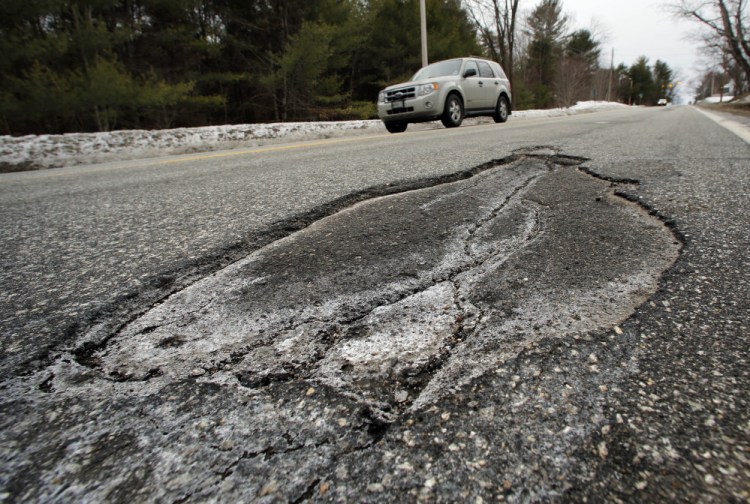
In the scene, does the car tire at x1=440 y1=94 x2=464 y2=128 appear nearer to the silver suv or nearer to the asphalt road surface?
the silver suv

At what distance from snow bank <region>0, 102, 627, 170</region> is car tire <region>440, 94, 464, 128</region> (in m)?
2.91

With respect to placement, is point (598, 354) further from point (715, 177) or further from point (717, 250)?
point (715, 177)

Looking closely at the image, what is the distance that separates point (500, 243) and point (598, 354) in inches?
32.8

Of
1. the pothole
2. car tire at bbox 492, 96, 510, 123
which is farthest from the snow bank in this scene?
the pothole

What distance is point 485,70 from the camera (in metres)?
10.9

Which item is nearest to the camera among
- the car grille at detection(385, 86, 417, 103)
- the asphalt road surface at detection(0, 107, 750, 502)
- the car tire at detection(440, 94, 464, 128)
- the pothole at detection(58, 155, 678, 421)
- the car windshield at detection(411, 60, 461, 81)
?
the asphalt road surface at detection(0, 107, 750, 502)

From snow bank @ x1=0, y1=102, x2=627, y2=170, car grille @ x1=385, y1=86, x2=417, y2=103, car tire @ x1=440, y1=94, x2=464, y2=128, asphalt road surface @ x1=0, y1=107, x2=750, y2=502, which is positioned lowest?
asphalt road surface @ x1=0, y1=107, x2=750, y2=502

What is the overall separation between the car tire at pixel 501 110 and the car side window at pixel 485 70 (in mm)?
769

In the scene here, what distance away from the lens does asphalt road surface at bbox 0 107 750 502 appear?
0.70 metres

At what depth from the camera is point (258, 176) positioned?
11.9 feet

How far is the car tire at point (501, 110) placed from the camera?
38.0ft

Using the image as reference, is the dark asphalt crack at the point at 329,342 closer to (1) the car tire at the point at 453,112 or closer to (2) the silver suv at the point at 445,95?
(2) the silver suv at the point at 445,95

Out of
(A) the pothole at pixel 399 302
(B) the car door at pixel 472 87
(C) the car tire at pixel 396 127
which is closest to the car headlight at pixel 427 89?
(B) the car door at pixel 472 87

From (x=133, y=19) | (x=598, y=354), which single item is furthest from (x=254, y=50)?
(x=598, y=354)
